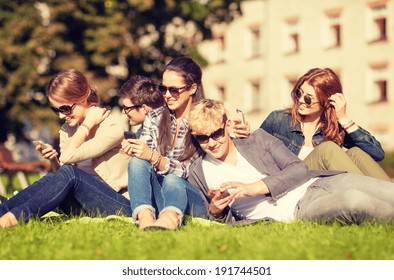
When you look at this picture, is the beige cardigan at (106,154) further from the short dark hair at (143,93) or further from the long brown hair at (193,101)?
the short dark hair at (143,93)

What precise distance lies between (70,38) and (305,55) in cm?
1598

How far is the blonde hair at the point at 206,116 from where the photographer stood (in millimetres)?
6938

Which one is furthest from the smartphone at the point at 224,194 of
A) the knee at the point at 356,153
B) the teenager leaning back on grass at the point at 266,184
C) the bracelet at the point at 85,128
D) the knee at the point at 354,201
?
the bracelet at the point at 85,128

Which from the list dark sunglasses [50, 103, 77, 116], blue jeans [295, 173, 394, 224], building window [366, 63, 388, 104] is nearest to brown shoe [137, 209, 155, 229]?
blue jeans [295, 173, 394, 224]

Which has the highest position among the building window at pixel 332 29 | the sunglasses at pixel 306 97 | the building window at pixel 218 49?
the sunglasses at pixel 306 97

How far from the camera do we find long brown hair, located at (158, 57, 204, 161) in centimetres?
752

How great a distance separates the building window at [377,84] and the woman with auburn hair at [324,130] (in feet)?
99.3

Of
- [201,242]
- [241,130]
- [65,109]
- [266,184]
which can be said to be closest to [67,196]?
[65,109]

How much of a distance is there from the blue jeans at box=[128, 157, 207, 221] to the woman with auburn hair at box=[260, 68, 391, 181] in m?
1.21

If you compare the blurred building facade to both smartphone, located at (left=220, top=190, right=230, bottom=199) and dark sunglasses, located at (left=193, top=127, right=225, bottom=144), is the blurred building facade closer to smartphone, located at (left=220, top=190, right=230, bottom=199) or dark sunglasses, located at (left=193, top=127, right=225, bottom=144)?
dark sunglasses, located at (left=193, top=127, right=225, bottom=144)

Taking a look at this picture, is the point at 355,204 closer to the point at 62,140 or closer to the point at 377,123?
the point at 62,140

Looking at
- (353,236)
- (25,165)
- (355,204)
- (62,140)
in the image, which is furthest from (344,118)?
(25,165)

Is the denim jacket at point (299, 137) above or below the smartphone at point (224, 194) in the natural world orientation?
above

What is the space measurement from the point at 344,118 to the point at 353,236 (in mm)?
1761
